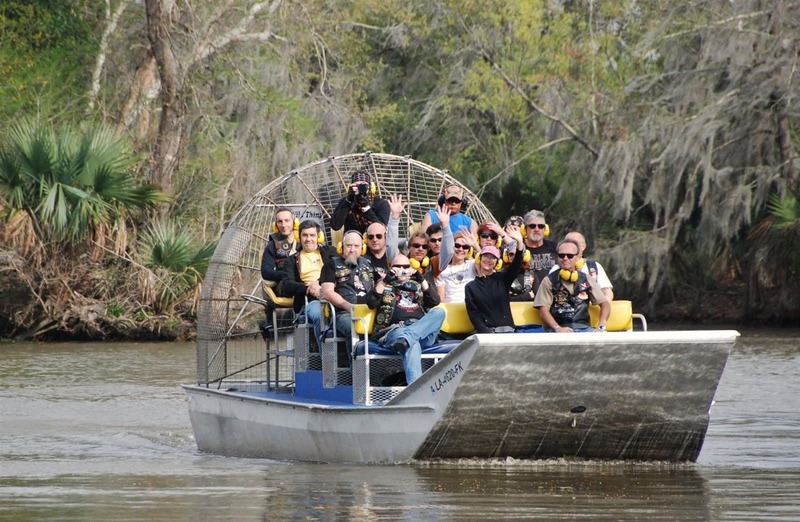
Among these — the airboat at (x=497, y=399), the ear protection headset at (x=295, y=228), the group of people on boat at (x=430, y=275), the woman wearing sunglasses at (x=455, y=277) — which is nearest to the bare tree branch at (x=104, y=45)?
the ear protection headset at (x=295, y=228)

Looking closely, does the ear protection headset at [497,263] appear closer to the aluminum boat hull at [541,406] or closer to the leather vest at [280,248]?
the aluminum boat hull at [541,406]

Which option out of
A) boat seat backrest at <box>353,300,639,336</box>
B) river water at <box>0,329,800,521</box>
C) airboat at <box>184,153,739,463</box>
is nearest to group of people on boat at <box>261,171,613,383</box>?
boat seat backrest at <box>353,300,639,336</box>

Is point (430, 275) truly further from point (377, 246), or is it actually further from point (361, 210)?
point (361, 210)

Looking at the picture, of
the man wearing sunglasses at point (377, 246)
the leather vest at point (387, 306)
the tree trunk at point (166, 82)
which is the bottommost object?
the leather vest at point (387, 306)

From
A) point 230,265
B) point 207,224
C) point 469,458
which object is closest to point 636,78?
point 207,224

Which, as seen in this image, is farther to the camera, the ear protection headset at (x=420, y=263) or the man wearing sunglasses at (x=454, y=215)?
the man wearing sunglasses at (x=454, y=215)

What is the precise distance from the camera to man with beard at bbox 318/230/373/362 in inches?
503

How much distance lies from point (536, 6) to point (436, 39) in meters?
3.94

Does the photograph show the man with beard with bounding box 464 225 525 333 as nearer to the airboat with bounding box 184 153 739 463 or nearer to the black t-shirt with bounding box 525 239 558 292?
the airboat with bounding box 184 153 739 463

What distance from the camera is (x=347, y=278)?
1287 cm

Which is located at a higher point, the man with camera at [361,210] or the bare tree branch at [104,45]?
the bare tree branch at [104,45]

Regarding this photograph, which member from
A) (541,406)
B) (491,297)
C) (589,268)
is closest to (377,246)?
(491,297)

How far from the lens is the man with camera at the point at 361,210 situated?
1416cm

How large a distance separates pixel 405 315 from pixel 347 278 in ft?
2.31
